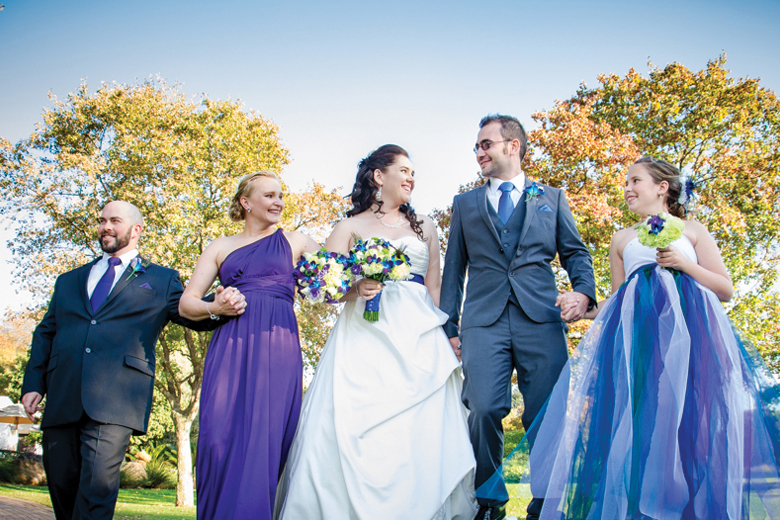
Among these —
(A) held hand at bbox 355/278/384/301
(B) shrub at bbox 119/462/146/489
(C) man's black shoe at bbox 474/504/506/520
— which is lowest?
(B) shrub at bbox 119/462/146/489

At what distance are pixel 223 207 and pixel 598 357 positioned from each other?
1280cm

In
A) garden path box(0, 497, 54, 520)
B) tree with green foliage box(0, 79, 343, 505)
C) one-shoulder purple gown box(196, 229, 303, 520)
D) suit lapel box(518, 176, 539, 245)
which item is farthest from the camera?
tree with green foliage box(0, 79, 343, 505)

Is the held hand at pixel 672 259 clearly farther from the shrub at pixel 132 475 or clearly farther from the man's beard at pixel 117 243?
the shrub at pixel 132 475

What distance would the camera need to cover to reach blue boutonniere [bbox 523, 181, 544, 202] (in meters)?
4.03

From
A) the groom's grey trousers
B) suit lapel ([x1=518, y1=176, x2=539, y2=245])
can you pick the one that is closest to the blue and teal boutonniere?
the groom's grey trousers

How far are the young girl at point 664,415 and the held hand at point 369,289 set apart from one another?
1.37m

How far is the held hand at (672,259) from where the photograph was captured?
11.0 feet

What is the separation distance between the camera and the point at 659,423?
113 inches

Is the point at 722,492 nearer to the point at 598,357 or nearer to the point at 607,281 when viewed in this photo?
the point at 598,357

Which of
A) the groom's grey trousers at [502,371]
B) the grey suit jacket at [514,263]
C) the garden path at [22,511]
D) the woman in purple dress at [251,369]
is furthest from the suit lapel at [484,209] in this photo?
the garden path at [22,511]

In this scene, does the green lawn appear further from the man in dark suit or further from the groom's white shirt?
the man in dark suit

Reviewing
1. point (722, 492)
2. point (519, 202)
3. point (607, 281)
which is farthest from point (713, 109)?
point (722, 492)

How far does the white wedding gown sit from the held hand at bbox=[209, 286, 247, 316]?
0.71 meters

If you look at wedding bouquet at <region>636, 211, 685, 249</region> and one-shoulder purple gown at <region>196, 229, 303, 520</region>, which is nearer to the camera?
wedding bouquet at <region>636, 211, 685, 249</region>
